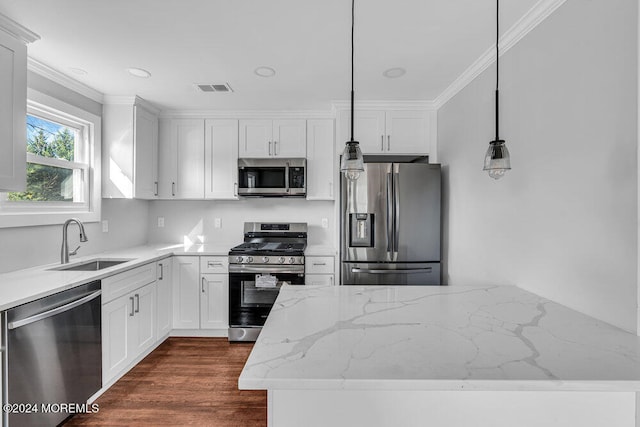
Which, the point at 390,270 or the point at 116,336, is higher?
the point at 390,270

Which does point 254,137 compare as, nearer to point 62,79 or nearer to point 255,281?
point 255,281

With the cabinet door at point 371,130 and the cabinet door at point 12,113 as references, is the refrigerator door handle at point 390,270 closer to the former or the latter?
the cabinet door at point 371,130

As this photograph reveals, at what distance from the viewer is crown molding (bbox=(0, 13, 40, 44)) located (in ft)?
5.93

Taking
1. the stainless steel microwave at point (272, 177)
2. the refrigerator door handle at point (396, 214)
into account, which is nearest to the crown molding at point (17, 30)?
the stainless steel microwave at point (272, 177)

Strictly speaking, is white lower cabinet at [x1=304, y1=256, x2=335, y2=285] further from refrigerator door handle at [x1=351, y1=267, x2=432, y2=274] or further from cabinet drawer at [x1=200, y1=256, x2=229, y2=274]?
cabinet drawer at [x1=200, y1=256, x2=229, y2=274]

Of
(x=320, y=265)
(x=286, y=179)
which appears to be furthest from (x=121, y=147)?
(x=320, y=265)

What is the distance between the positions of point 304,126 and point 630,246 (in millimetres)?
Answer: 2850

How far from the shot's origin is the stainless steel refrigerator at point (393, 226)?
288cm

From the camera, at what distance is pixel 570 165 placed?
1502mm

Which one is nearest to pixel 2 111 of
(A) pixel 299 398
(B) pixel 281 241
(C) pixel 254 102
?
(C) pixel 254 102

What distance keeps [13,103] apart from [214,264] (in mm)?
1898

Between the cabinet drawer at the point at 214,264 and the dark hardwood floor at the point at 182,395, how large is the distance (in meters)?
0.74

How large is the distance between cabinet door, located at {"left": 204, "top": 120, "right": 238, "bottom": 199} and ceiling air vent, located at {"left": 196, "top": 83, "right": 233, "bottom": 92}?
2.01 ft

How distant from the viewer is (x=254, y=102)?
325cm
